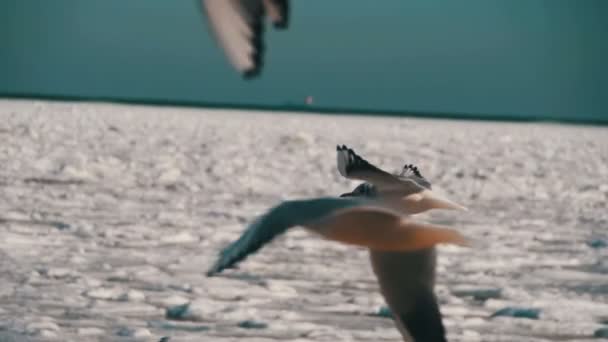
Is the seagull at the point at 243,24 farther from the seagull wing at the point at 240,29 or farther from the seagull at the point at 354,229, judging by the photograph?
the seagull at the point at 354,229

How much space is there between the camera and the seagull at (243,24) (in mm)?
550

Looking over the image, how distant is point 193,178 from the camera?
35.4ft

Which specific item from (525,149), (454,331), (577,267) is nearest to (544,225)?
(577,267)

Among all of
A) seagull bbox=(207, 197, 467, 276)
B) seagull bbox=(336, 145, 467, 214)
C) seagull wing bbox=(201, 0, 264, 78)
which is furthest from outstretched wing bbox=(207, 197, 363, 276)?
seagull wing bbox=(201, 0, 264, 78)

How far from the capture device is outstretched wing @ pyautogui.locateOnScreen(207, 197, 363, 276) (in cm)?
119

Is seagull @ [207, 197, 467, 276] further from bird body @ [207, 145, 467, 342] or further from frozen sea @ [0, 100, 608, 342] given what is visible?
→ frozen sea @ [0, 100, 608, 342]

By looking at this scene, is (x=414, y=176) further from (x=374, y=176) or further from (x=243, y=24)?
(x=243, y=24)

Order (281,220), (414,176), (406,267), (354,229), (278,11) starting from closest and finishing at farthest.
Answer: (278,11)
(354,229)
(281,220)
(406,267)
(414,176)

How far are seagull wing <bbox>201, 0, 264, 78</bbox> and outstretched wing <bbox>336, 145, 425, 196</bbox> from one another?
0.85 meters

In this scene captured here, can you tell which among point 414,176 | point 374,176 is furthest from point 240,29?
point 414,176

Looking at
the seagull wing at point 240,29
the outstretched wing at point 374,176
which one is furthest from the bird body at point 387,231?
the seagull wing at point 240,29

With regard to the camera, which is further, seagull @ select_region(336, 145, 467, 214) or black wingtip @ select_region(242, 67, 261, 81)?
seagull @ select_region(336, 145, 467, 214)

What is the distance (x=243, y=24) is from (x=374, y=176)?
90 centimetres

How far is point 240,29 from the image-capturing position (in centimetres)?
57
